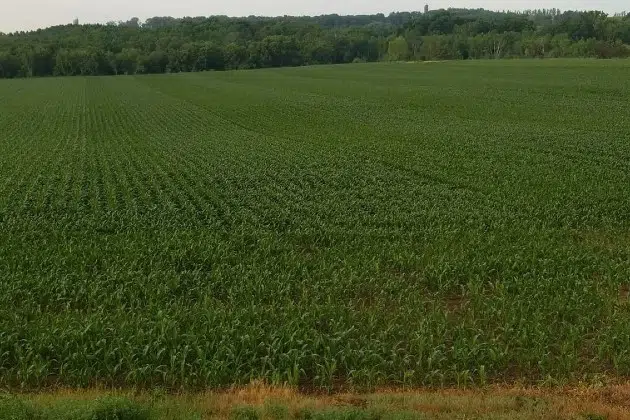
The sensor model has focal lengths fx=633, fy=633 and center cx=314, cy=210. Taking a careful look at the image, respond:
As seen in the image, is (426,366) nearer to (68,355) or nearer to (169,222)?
(68,355)

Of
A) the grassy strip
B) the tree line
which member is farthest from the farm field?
the tree line

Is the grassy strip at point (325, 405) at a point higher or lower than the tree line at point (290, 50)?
lower

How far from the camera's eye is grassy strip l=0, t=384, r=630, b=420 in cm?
760

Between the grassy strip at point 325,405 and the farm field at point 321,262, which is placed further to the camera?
the farm field at point 321,262

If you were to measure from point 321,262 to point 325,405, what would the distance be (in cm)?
614

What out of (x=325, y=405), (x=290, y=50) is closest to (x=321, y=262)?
(x=325, y=405)

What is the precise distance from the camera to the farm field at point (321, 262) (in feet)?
31.6

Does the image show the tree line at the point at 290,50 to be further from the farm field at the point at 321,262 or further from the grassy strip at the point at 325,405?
the grassy strip at the point at 325,405

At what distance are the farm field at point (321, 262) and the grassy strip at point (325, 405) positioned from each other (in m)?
0.57

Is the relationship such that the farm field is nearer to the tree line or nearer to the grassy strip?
the grassy strip

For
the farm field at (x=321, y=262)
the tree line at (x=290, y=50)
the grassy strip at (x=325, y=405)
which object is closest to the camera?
the grassy strip at (x=325, y=405)

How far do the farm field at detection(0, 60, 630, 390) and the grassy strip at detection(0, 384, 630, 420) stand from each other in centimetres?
57

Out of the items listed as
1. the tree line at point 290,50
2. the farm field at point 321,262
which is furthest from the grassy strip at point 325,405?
the tree line at point 290,50

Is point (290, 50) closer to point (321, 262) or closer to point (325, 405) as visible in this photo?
point (321, 262)
